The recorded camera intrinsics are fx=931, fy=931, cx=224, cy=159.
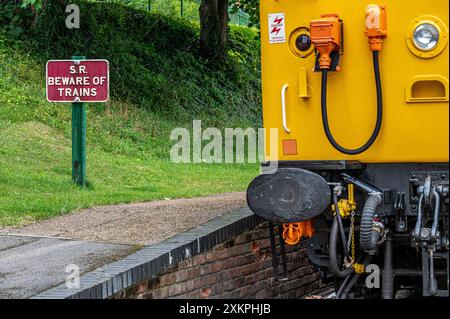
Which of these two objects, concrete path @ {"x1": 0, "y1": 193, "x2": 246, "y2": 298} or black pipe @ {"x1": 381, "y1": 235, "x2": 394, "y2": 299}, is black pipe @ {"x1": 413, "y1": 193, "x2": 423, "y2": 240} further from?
concrete path @ {"x1": 0, "y1": 193, "x2": 246, "y2": 298}

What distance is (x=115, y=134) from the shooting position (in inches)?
734

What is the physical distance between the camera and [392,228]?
7031mm

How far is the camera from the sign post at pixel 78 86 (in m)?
12.8

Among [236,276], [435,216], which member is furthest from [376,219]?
[236,276]

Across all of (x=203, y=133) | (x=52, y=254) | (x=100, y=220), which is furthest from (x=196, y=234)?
(x=203, y=133)

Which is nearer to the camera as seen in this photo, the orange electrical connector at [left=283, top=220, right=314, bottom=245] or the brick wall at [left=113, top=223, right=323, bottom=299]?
the brick wall at [left=113, top=223, right=323, bottom=299]

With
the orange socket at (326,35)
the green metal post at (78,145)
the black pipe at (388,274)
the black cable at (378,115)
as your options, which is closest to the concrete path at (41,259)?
the black cable at (378,115)

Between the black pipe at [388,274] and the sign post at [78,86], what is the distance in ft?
21.6

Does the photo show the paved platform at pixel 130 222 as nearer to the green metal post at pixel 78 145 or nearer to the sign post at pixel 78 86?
the green metal post at pixel 78 145

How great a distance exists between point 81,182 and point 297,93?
6.41 meters

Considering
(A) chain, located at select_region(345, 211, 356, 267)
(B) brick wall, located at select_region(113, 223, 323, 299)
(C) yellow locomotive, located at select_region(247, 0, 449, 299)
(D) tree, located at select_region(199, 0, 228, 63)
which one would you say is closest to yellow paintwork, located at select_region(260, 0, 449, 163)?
(C) yellow locomotive, located at select_region(247, 0, 449, 299)

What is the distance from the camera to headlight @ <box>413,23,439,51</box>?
659cm

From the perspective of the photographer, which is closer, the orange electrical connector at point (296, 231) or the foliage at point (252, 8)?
the orange electrical connector at point (296, 231)

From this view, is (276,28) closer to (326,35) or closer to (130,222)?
(326,35)
